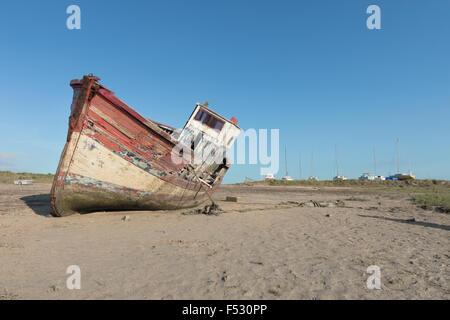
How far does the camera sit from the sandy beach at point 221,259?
127 inches

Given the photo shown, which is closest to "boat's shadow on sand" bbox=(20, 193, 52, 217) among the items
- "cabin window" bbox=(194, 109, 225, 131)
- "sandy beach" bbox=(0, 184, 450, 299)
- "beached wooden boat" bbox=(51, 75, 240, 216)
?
"sandy beach" bbox=(0, 184, 450, 299)

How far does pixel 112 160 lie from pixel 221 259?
5314 millimetres

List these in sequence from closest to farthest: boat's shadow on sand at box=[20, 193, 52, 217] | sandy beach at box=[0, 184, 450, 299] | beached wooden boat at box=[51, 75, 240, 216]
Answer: sandy beach at box=[0, 184, 450, 299] < beached wooden boat at box=[51, 75, 240, 216] < boat's shadow on sand at box=[20, 193, 52, 217]

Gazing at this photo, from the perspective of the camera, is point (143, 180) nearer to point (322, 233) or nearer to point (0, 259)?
point (0, 259)

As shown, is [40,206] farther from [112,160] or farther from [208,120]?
[208,120]

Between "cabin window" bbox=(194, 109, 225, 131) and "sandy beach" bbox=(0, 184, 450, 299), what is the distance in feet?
18.0

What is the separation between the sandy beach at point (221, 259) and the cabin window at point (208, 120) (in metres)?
5.50

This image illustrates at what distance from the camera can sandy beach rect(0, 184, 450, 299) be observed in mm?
3238

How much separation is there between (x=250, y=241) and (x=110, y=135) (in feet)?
17.6

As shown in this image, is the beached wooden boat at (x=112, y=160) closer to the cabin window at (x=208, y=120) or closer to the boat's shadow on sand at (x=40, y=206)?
the boat's shadow on sand at (x=40, y=206)

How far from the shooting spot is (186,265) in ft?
13.5

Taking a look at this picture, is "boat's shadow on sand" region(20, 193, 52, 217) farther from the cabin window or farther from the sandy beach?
the cabin window

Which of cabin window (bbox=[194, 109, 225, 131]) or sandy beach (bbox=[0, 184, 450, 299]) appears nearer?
sandy beach (bbox=[0, 184, 450, 299])
